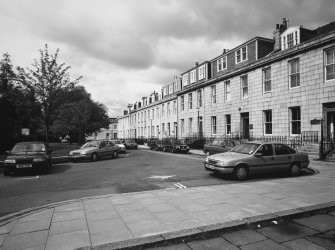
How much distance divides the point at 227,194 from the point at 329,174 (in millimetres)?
6413

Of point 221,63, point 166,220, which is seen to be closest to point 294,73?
point 221,63

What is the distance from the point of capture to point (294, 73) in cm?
1911

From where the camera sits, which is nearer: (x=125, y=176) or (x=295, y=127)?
(x=125, y=176)

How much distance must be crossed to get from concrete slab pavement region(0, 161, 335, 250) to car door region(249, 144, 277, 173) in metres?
2.29

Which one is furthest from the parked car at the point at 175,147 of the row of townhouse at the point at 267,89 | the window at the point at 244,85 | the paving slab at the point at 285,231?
the paving slab at the point at 285,231

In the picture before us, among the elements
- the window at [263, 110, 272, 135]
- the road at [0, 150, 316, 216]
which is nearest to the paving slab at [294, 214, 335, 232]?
the road at [0, 150, 316, 216]

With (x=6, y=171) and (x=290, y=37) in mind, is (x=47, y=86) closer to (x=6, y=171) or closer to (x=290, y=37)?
(x=6, y=171)

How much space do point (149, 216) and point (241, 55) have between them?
2357cm

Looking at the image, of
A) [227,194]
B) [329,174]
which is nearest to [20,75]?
[227,194]

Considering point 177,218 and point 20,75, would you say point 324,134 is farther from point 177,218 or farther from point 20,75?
point 20,75

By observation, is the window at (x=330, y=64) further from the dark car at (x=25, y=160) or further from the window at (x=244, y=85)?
the dark car at (x=25, y=160)

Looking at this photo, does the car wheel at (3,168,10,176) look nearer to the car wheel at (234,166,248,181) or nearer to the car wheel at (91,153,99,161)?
the car wheel at (91,153,99,161)

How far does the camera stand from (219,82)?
27.9 meters

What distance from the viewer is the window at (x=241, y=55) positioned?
2473 cm
